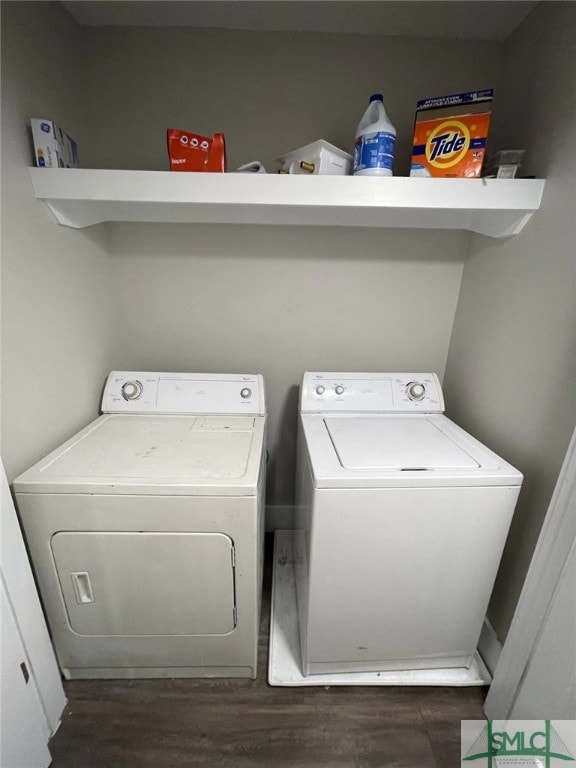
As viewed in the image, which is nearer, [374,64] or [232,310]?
[374,64]

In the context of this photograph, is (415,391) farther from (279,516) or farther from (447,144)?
(279,516)

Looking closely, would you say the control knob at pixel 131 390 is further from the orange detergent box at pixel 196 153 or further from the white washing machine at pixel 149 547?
the orange detergent box at pixel 196 153

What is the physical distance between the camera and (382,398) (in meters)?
1.55

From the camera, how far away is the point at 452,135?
1131 millimetres

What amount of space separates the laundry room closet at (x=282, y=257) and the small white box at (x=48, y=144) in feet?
0.13

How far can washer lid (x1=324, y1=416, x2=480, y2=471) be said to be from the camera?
3.64 ft

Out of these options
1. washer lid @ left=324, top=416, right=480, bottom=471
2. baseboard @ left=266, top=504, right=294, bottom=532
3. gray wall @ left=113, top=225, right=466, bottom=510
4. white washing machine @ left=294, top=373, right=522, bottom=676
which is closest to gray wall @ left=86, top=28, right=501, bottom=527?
gray wall @ left=113, top=225, right=466, bottom=510

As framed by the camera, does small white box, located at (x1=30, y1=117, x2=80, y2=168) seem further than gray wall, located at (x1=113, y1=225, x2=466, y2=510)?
No

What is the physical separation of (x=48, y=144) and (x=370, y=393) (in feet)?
5.08

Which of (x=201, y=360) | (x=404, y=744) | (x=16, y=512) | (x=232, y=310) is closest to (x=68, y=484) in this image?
(x=16, y=512)

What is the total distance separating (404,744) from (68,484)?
1470mm

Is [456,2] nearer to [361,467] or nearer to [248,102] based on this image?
[248,102]

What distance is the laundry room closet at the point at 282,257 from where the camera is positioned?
3.52 ft

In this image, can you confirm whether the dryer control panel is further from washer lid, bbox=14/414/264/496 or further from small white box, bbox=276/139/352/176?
small white box, bbox=276/139/352/176
